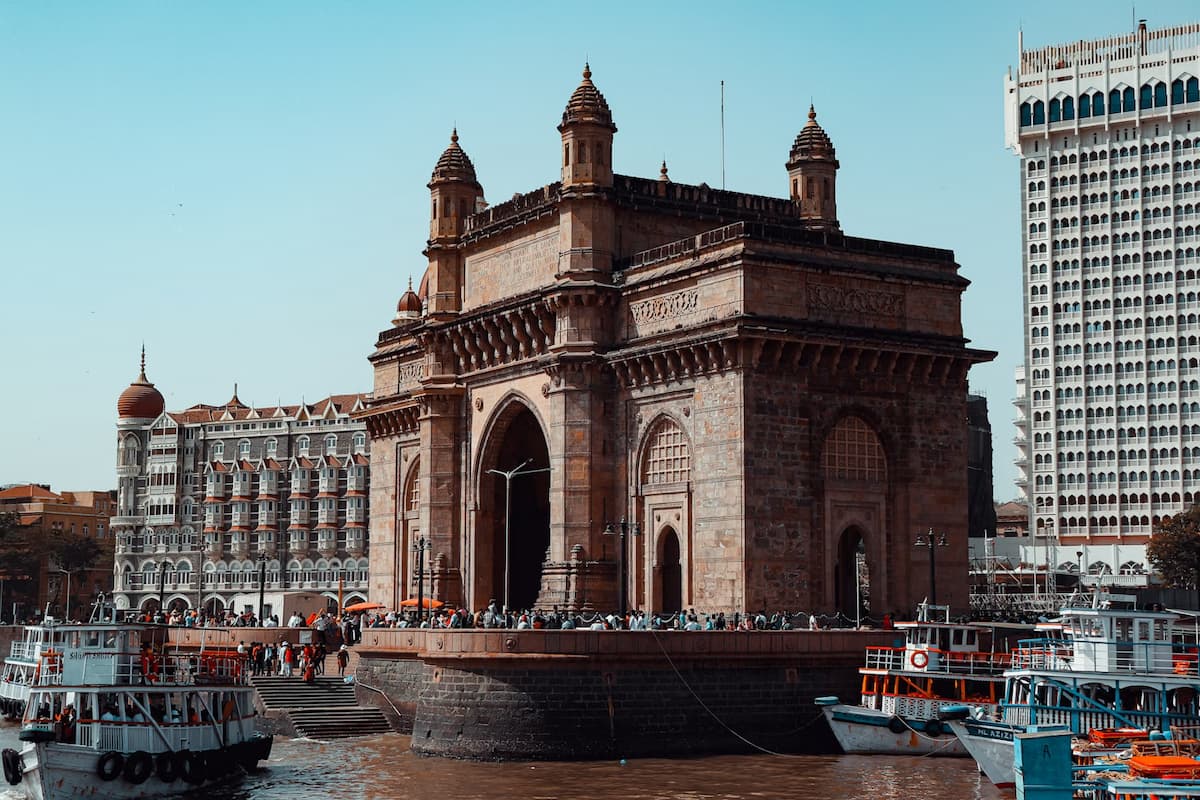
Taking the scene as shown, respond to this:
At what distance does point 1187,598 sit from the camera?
2675 inches

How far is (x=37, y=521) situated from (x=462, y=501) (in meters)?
86.3

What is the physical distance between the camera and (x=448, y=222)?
67000 mm

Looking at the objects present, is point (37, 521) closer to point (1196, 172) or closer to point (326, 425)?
point (326, 425)

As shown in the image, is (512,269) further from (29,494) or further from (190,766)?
(29,494)

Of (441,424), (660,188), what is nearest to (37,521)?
(441,424)

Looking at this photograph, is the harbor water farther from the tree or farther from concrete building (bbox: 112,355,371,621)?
concrete building (bbox: 112,355,371,621)

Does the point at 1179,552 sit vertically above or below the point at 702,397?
below

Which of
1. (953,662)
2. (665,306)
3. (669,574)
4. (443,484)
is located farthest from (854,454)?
(443,484)

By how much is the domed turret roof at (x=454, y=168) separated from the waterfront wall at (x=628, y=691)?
2726 centimetres

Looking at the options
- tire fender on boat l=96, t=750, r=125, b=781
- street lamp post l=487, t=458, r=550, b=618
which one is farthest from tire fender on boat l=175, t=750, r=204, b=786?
street lamp post l=487, t=458, r=550, b=618

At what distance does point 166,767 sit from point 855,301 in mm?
26617

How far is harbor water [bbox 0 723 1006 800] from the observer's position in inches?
1512

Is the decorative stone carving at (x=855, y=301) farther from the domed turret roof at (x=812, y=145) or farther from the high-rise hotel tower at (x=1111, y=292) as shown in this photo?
the high-rise hotel tower at (x=1111, y=292)

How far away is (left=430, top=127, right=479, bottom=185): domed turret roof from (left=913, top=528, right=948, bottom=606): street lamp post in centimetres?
2567
